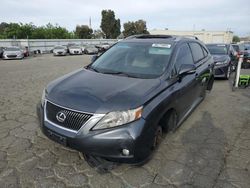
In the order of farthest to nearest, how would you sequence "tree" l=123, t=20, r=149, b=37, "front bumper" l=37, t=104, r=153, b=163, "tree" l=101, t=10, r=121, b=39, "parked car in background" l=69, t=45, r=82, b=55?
"tree" l=123, t=20, r=149, b=37 < "tree" l=101, t=10, r=121, b=39 < "parked car in background" l=69, t=45, r=82, b=55 < "front bumper" l=37, t=104, r=153, b=163

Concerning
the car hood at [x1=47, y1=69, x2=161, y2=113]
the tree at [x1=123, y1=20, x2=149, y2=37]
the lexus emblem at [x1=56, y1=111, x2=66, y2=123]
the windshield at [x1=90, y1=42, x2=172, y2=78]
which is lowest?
the lexus emblem at [x1=56, y1=111, x2=66, y2=123]

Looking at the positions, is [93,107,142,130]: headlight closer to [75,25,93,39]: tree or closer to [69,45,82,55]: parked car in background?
[69,45,82,55]: parked car in background

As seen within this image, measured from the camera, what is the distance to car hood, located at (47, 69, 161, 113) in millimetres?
2438

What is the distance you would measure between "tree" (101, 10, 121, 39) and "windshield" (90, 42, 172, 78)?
59403 mm

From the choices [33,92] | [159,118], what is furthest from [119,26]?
[159,118]

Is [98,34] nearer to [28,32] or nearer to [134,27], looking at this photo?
[134,27]

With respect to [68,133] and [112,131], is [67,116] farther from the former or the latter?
[112,131]

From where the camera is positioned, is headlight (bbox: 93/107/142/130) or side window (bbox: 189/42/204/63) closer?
headlight (bbox: 93/107/142/130)

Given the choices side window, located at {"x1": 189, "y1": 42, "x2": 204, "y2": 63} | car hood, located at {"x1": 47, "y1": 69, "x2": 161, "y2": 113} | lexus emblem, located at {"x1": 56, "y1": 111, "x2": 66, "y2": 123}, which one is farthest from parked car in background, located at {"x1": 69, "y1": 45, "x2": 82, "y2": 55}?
lexus emblem, located at {"x1": 56, "y1": 111, "x2": 66, "y2": 123}

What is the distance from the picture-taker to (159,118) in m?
2.76

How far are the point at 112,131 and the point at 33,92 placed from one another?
16.4 ft

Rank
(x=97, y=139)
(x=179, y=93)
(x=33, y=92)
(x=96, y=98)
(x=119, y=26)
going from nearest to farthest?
(x=97, y=139), (x=96, y=98), (x=179, y=93), (x=33, y=92), (x=119, y=26)

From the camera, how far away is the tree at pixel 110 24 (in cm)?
6038

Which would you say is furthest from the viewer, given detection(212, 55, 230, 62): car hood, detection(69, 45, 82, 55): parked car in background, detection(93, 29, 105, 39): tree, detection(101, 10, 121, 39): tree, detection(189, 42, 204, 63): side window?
detection(93, 29, 105, 39): tree
